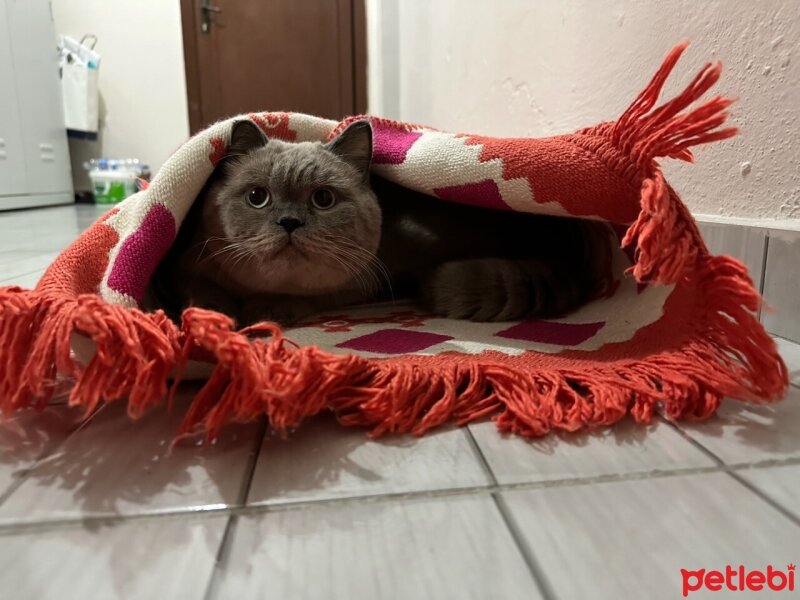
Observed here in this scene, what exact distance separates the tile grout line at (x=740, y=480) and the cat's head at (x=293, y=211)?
653 millimetres

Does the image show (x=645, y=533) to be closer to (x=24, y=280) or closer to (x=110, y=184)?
(x=24, y=280)

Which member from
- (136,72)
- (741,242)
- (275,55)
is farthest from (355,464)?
(136,72)

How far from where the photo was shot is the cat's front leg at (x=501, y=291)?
1.08 m

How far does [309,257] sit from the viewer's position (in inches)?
41.6

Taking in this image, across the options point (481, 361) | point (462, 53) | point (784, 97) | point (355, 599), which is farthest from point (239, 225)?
point (462, 53)

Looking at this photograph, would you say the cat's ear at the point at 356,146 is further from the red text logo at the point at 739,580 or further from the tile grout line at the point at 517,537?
the red text logo at the point at 739,580

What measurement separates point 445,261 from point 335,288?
26 centimetres

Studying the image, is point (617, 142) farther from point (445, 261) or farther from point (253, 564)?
point (253, 564)

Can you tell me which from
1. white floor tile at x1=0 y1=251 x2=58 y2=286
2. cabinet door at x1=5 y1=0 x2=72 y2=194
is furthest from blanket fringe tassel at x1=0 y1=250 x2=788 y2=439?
cabinet door at x1=5 y1=0 x2=72 y2=194

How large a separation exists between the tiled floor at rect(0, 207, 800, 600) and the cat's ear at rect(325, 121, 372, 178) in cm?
65

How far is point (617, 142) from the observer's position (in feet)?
2.88

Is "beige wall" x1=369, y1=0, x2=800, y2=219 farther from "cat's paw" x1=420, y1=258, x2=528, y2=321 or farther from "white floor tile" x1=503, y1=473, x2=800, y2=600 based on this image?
"white floor tile" x1=503, y1=473, x2=800, y2=600

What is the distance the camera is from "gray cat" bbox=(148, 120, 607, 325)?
3.47 feet

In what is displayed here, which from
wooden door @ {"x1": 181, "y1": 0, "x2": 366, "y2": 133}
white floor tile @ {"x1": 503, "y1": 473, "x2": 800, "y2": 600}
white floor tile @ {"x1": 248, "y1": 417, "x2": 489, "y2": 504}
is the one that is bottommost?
white floor tile @ {"x1": 248, "y1": 417, "x2": 489, "y2": 504}
